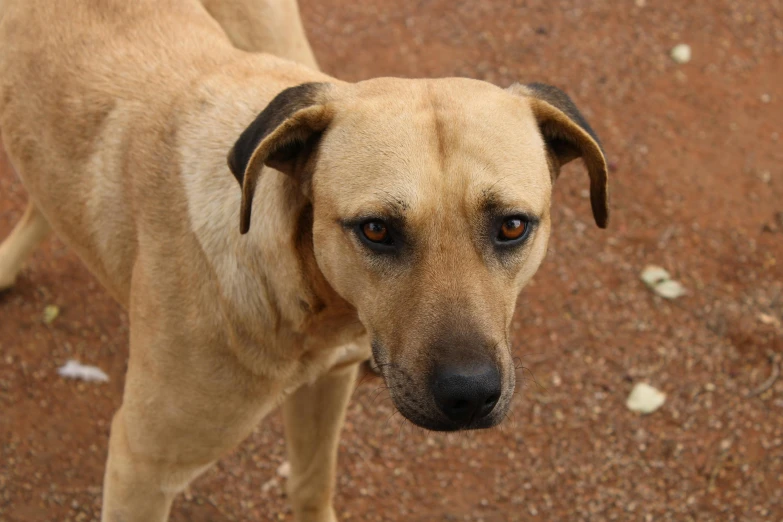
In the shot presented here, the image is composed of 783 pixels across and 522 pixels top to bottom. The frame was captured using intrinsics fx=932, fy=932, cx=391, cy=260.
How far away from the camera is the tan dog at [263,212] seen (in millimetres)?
2549

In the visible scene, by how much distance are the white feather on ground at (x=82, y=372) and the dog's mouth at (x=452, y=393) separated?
8.16ft

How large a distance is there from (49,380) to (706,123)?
4315 millimetres

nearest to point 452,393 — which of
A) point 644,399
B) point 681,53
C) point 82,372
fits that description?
point 644,399

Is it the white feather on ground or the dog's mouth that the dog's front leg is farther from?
the white feather on ground

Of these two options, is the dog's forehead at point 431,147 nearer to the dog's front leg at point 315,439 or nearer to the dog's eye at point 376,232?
the dog's eye at point 376,232

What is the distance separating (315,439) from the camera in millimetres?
3959

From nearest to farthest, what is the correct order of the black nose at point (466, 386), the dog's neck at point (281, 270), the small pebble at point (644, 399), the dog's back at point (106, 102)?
the black nose at point (466, 386) < the dog's neck at point (281, 270) < the dog's back at point (106, 102) < the small pebble at point (644, 399)

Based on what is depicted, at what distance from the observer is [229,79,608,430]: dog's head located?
2498 millimetres

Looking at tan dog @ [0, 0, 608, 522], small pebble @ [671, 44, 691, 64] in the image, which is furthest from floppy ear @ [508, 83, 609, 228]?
small pebble @ [671, 44, 691, 64]

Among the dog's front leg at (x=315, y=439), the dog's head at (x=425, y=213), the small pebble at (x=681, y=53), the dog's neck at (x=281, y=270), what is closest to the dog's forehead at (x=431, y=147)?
the dog's head at (x=425, y=213)

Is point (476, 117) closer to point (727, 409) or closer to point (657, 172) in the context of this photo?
point (727, 409)

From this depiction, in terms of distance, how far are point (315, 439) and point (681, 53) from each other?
4173mm

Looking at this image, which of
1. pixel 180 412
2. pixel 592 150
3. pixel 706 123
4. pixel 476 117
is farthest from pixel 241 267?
pixel 706 123

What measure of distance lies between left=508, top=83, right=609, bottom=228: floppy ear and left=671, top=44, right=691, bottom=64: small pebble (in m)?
3.84
